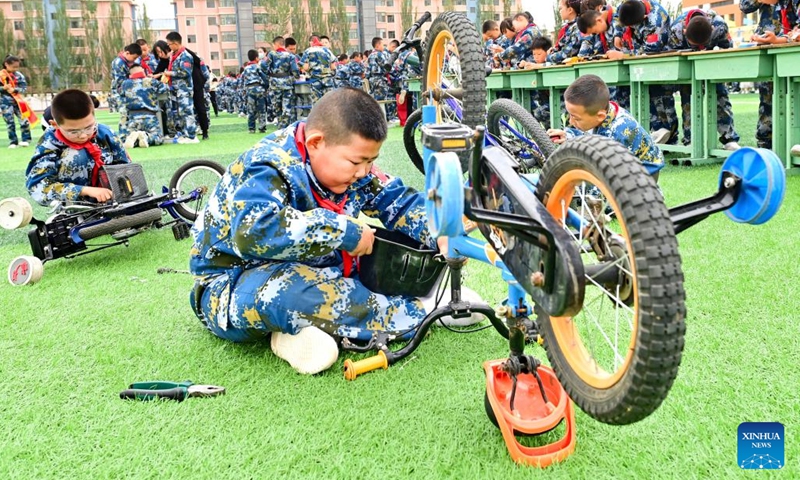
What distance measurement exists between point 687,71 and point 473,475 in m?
5.24

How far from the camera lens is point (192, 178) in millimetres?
4730

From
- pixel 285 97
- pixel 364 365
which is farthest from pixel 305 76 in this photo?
pixel 364 365

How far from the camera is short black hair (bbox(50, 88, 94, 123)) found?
3703 millimetres

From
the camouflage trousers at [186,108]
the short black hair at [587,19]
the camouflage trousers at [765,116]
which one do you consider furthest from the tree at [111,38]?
the camouflage trousers at [765,116]

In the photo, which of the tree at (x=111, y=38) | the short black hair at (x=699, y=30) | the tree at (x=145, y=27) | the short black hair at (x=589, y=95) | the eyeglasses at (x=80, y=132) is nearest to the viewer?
the short black hair at (x=589, y=95)

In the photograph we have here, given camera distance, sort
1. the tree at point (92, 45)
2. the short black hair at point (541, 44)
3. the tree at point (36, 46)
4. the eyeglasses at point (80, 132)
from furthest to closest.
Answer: the tree at point (92, 45) → the tree at point (36, 46) → the short black hair at point (541, 44) → the eyeglasses at point (80, 132)

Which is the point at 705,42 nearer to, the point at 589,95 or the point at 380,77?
the point at 589,95

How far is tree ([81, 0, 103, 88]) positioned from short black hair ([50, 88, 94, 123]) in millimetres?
47369

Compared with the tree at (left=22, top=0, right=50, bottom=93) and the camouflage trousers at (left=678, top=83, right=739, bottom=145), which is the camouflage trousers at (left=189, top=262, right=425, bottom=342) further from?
the tree at (left=22, top=0, right=50, bottom=93)

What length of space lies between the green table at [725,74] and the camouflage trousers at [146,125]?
7.86m

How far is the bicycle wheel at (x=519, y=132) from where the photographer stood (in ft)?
8.78

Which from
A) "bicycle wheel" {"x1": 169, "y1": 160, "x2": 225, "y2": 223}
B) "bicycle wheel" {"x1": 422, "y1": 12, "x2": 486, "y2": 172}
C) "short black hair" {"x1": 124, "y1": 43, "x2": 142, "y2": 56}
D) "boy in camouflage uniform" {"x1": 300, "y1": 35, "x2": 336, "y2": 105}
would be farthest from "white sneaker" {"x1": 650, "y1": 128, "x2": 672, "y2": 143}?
"short black hair" {"x1": 124, "y1": 43, "x2": 142, "y2": 56}

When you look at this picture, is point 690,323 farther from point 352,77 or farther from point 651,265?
point 352,77

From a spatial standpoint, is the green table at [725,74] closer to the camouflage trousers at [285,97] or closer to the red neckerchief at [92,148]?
the red neckerchief at [92,148]
